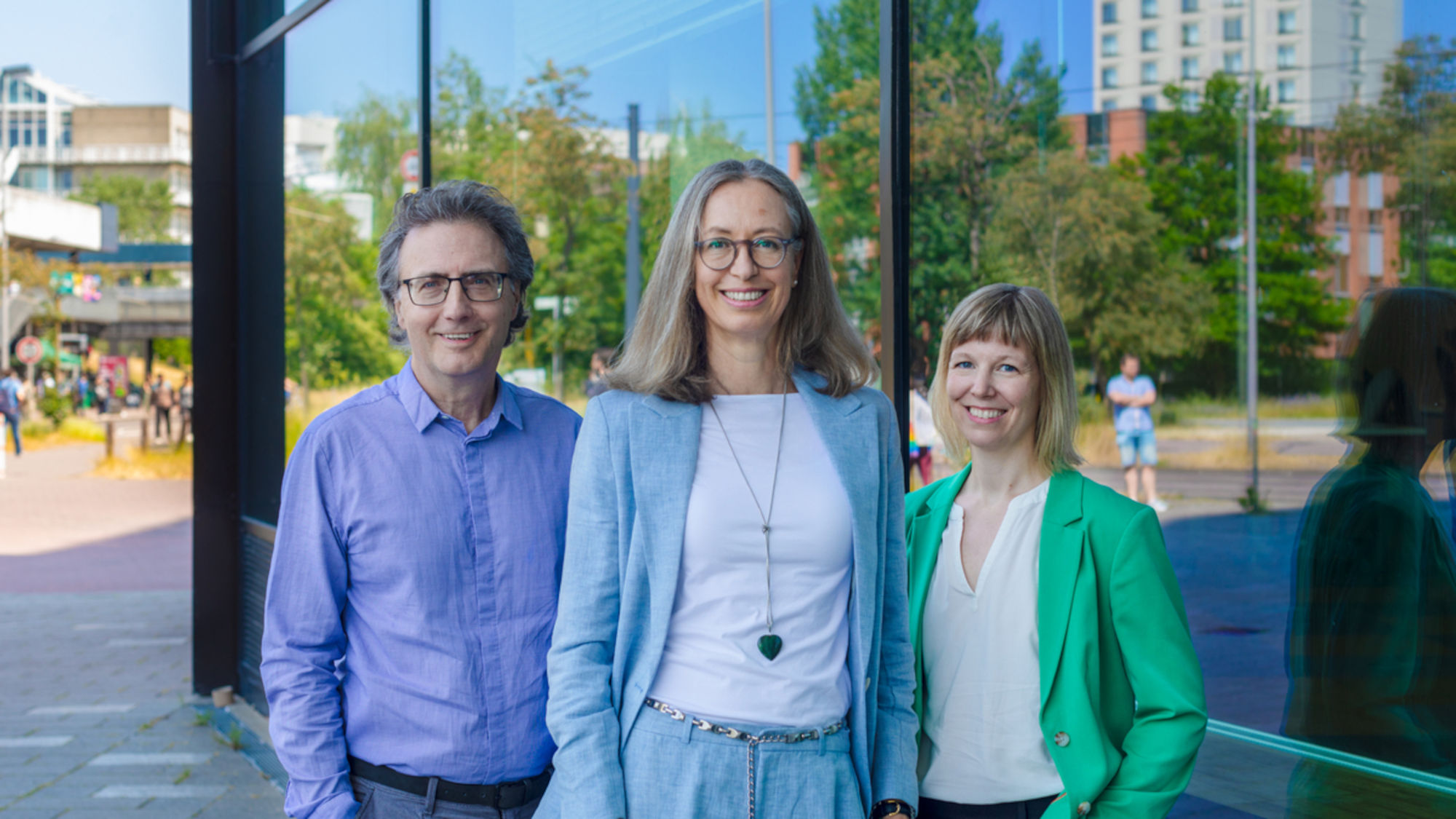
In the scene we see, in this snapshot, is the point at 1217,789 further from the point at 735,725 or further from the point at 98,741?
the point at 98,741

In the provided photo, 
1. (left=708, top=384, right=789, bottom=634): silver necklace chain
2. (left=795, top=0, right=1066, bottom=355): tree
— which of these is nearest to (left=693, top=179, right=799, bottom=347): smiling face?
(left=708, top=384, right=789, bottom=634): silver necklace chain

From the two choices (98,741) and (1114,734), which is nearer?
(1114,734)

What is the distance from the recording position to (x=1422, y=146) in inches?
240

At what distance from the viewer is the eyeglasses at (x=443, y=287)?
1.98 m

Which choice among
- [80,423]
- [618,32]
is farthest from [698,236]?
[80,423]

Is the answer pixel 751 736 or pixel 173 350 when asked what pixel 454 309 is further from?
pixel 173 350

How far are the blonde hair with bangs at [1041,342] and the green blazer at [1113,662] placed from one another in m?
0.10

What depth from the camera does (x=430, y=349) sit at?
2.00 metres

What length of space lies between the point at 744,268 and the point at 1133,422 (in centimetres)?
1001

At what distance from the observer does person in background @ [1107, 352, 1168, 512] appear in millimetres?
10844

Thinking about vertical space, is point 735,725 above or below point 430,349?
below

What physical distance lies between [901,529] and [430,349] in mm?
874

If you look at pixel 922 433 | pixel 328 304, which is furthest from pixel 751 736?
pixel 328 304

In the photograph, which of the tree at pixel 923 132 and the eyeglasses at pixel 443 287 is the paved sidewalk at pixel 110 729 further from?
the tree at pixel 923 132
